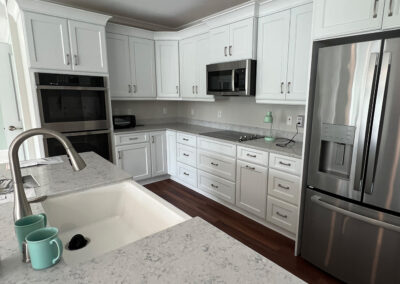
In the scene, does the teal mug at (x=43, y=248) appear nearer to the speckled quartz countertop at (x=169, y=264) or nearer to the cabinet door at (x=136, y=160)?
the speckled quartz countertop at (x=169, y=264)

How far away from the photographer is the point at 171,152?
3852 mm

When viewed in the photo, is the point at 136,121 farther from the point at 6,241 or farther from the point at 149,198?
the point at 6,241

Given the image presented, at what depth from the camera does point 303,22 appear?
226 cm

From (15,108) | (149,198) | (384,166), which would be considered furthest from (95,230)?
(15,108)

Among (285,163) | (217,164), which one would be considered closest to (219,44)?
(217,164)

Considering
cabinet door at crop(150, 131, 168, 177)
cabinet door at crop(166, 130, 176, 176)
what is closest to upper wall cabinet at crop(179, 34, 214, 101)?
cabinet door at crop(166, 130, 176, 176)

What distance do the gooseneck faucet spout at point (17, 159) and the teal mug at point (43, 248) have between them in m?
0.14

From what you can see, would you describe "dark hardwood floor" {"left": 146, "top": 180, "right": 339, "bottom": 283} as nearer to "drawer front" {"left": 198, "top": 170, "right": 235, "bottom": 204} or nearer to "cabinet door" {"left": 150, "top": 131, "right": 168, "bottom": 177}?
"drawer front" {"left": 198, "top": 170, "right": 235, "bottom": 204}

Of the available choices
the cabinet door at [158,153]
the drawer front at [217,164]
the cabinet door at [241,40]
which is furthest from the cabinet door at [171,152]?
the cabinet door at [241,40]

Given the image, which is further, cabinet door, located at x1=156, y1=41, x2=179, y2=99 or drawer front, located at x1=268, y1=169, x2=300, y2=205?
cabinet door, located at x1=156, y1=41, x2=179, y2=99

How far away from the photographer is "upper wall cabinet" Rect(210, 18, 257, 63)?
267 cm

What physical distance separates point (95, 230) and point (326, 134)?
165 centimetres

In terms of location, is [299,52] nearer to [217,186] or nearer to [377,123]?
[377,123]

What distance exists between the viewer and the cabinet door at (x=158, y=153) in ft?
12.3
